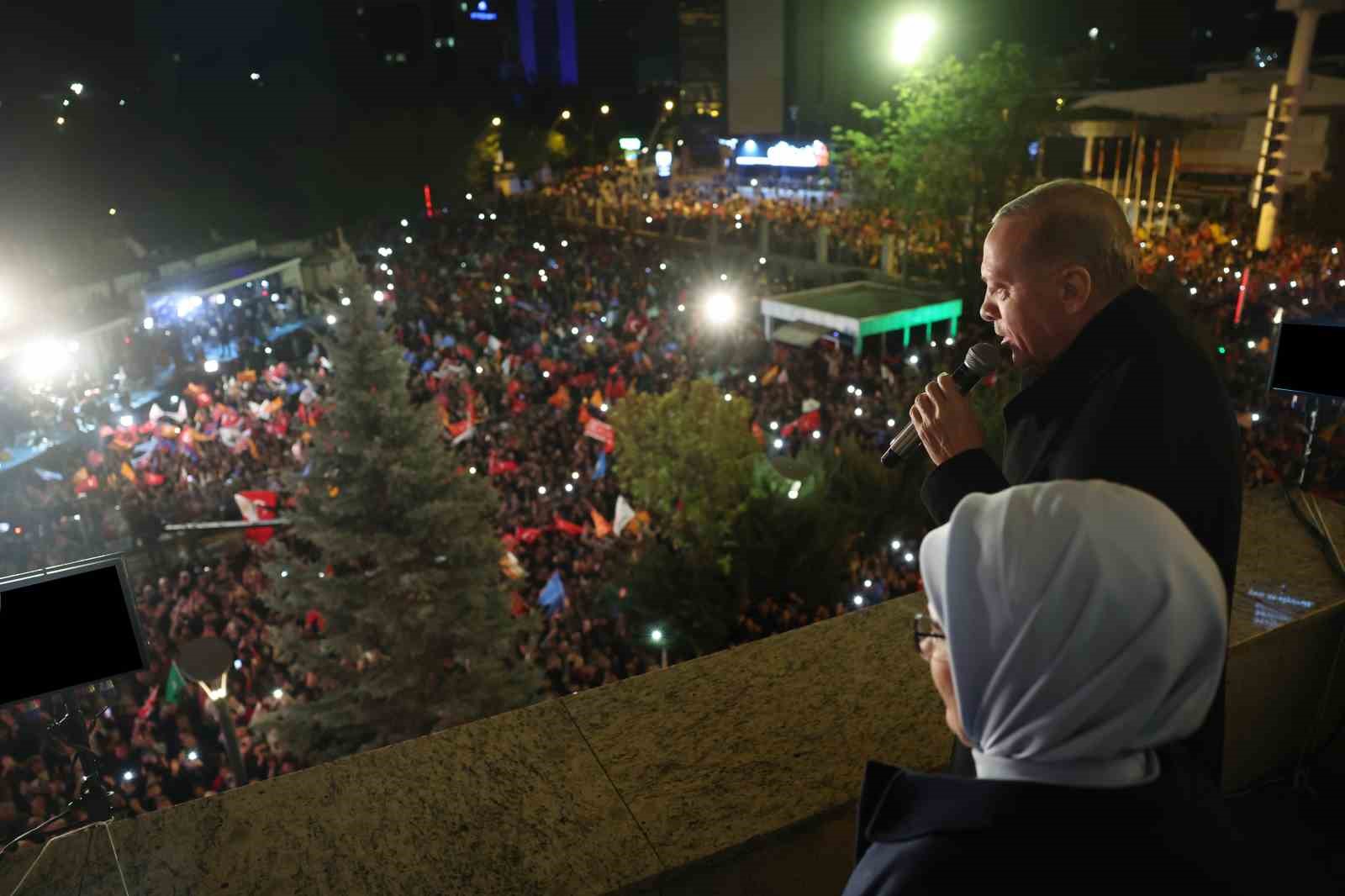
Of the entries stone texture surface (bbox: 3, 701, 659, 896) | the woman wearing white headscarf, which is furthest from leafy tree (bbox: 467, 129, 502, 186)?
the woman wearing white headscarf

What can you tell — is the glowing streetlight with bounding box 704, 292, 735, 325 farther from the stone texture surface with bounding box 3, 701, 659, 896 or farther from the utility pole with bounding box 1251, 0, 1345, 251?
the stone texture surface with bounding box 3, 701, 659, 896

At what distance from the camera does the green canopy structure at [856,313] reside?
18.2 metres

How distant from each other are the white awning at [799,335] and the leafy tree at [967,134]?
687 cm

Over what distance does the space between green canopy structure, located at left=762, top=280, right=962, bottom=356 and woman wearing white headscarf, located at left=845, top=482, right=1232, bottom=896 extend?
17.2 metres

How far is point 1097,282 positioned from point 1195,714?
1.17 metres

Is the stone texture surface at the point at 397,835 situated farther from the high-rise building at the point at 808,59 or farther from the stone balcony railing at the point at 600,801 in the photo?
the high-rise building at the point at 808,59

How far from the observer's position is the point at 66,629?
7.47 feet

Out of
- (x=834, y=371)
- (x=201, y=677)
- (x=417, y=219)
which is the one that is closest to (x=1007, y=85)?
(x=834, y=371)

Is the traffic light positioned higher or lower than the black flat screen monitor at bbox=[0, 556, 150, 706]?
higher

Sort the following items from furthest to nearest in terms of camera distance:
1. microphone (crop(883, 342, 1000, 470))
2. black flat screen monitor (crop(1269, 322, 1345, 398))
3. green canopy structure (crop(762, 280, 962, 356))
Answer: green canopy structure (crop(762, 280, 962, 356)) < black flat screen monitor (crop(1269, 322, 1345, 398)) < microphone (crop(883, 342, 1000, 470))

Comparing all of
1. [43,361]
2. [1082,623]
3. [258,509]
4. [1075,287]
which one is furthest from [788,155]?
[1082,623]

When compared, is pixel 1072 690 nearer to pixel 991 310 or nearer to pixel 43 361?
pixel 991 310

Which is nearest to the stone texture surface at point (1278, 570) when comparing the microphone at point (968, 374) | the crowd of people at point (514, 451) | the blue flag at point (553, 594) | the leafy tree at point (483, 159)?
the microphone at point (968, 374)

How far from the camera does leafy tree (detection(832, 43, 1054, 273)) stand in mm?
24547
